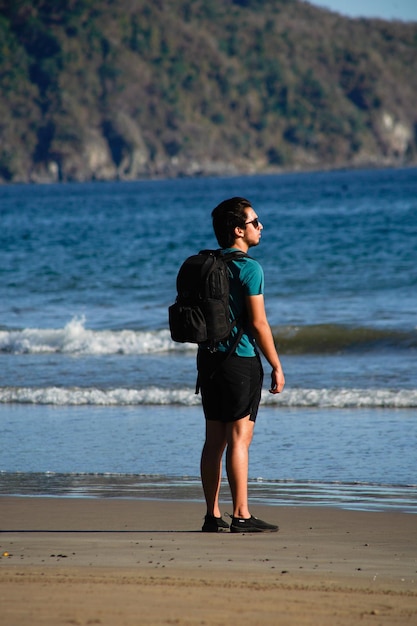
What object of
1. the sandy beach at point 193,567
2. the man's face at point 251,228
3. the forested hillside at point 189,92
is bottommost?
the sandy beach at point 193,567

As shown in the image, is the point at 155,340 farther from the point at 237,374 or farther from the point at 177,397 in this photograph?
the point at 237,374

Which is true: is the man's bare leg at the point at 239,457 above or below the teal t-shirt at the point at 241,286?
below

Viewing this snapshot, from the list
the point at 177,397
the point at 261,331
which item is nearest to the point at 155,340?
the point at 177,397

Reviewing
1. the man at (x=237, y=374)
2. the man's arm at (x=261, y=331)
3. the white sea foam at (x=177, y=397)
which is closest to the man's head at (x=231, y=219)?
the man at (x=237, y=374)

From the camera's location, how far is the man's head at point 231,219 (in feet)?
15.5

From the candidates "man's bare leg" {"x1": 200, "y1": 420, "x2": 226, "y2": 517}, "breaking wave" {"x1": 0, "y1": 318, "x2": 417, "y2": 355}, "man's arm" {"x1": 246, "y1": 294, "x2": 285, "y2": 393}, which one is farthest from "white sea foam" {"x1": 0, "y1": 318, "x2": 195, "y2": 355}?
"man's arm" {"x1": 246, "y1": 294, "x2": 285, "y2": 393}

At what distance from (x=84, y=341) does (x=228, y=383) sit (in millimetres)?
9175

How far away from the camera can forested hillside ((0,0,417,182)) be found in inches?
5969

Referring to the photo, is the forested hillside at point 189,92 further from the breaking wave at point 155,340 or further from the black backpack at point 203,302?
the black backpack at point 203,302

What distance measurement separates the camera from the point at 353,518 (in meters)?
5.11

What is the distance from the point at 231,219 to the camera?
15.5 feet

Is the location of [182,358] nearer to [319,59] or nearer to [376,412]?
[376,412]

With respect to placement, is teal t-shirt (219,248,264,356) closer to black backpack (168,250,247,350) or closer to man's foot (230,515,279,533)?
black backpack (168,250,247,350)

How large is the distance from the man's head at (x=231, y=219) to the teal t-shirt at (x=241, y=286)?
0.16 metres
